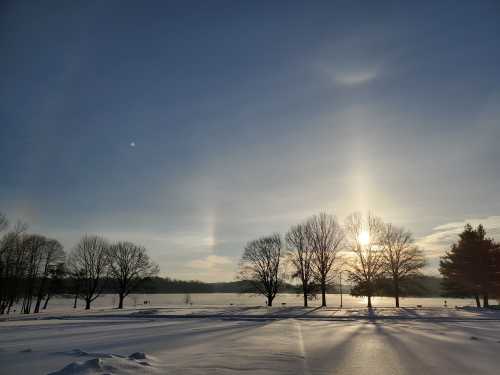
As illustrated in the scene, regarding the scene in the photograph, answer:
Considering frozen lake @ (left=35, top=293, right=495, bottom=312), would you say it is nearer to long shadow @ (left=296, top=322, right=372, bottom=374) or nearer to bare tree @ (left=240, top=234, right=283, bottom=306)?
bare tree @ (left=240, top=234, right=283, bottom=306)

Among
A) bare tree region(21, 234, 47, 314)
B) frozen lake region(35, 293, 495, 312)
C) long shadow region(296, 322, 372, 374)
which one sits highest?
bare tree region(21, 234, 47, 314)

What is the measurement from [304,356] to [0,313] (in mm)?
56212

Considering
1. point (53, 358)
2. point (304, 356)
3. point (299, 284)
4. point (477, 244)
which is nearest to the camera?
point (53, 358)

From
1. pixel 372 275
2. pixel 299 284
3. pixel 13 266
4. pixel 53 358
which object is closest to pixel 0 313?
pixel 13 266

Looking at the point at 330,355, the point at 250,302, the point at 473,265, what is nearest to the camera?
Answer: the point at 330,355

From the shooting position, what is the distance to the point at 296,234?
174ft

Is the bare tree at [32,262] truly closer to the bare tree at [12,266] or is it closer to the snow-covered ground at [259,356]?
the bare tree at [12,266]

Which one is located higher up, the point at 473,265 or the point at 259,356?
the point at 473,265

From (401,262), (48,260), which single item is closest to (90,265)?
(48,260)

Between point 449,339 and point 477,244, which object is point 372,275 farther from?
point 449,339

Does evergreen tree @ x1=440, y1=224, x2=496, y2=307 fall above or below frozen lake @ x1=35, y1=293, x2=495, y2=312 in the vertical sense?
above

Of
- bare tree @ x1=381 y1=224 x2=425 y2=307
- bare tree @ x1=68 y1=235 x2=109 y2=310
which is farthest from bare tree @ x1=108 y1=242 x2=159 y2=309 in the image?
bare tree @ x1=381 y1=224 x2=425 y2=307

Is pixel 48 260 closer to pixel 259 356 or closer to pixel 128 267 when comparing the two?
pixel 128 267

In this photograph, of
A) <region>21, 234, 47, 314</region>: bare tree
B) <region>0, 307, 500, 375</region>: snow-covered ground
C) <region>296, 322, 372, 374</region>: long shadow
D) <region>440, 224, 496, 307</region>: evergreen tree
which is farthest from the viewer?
<region>21, 234, 47, 314</region>: bare tree
